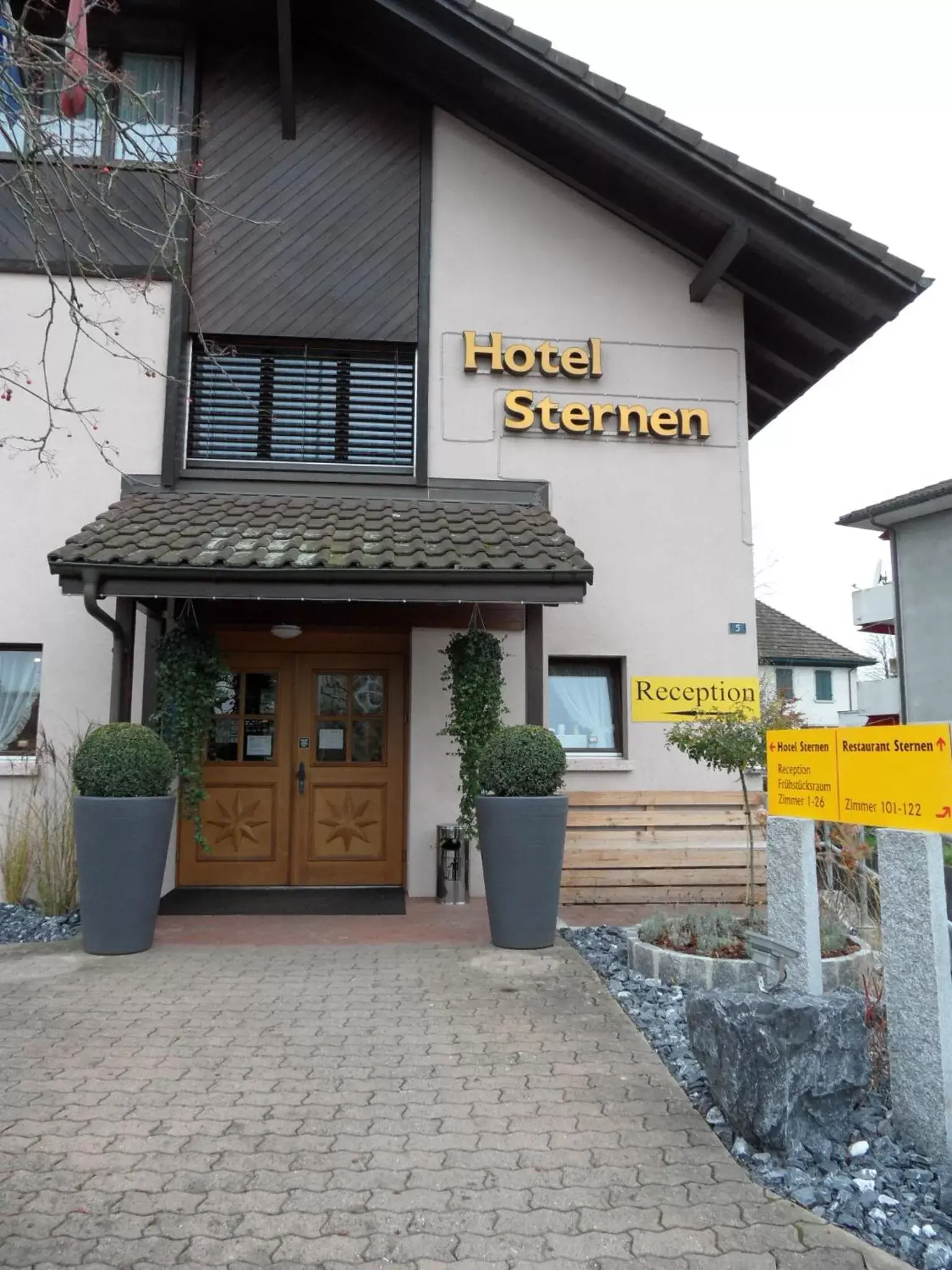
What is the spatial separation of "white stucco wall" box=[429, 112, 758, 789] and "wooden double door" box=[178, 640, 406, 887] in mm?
1927

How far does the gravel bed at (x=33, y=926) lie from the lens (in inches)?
275

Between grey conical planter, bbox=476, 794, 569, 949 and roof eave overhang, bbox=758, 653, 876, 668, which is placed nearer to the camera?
grey conical planter, bbox=476, 794, 569, 949

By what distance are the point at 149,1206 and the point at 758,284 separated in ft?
30.4

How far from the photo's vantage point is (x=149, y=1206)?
10.1ft

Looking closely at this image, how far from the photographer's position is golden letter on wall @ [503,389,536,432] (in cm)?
918

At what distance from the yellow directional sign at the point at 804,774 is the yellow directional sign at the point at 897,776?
0.23ft

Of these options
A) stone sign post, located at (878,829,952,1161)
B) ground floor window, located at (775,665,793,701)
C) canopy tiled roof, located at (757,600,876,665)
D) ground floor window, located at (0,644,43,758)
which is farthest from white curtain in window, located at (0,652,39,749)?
ground floor window, located at (775,665,793,701)

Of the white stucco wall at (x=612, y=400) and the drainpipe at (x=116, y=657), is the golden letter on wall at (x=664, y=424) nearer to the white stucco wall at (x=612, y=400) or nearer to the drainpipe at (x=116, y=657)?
the white stucco wall at (x=612, y=400)

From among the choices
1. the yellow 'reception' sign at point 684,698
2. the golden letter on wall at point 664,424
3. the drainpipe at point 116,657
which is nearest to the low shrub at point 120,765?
the drainpipe at point 116,657

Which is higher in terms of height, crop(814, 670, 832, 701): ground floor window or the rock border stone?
crop(814, 670, 832, 701): ground floor window

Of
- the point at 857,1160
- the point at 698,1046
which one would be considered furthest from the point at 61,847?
the point at 857,1160

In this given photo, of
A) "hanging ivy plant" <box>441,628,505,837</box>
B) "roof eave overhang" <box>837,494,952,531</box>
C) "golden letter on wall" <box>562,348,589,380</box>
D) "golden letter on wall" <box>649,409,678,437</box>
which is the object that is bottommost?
"hanging ivy plant" <box>441,628,505,837</box>

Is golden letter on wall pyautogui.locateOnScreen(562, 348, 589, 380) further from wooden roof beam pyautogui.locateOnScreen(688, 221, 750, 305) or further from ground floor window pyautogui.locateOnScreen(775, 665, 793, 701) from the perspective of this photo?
ground floor window pyautogui.locateOnScreen(775, 665, 793, 701)

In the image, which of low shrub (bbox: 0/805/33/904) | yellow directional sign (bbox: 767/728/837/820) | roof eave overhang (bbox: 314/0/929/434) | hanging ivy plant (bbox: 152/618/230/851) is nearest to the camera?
yellow directional sign (bbox: 767/728/837/820)
